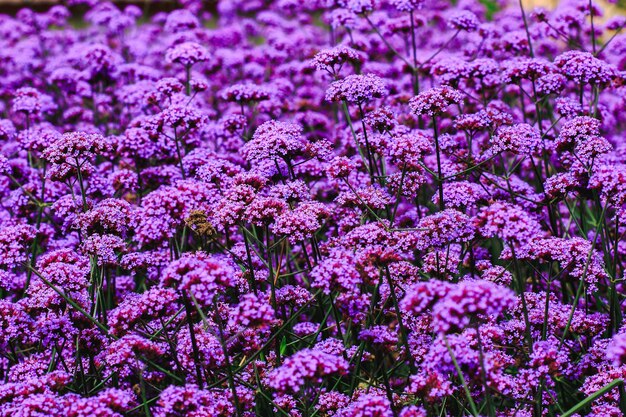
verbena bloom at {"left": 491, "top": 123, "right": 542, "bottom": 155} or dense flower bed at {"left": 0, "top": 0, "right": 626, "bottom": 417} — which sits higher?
verbena bloom at {"left": 491, "top": 123, "right": 542, "bottom": 155}

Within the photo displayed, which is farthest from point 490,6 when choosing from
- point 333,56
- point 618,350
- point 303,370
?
point 303,370

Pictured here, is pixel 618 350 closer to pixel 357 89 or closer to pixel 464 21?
pixel 357 89

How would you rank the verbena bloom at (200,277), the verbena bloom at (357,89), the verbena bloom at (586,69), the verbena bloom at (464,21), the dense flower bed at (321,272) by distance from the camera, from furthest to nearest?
1. the verbena bloom at (464,21)
2. the verbena bloom at (586,69)
3. the verbena bloom at (357,89)
4. the dense flower bed at (321,272)
5. the verbena bloom at (200,277)

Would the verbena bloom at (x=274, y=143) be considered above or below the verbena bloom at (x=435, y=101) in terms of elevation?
below

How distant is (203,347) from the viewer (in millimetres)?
4008

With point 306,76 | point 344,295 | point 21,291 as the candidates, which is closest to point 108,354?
point 344,295

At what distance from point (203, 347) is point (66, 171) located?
1.64 meters

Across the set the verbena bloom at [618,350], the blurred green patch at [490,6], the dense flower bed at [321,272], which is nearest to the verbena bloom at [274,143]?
the dense flower bed at [321,272]

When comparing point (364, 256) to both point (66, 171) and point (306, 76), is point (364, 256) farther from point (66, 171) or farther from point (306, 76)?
point (306, 76)

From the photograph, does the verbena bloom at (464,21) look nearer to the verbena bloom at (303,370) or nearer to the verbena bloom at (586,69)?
the verbena bloom at (586,69)

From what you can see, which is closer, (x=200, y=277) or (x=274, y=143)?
(x=200, y=277)

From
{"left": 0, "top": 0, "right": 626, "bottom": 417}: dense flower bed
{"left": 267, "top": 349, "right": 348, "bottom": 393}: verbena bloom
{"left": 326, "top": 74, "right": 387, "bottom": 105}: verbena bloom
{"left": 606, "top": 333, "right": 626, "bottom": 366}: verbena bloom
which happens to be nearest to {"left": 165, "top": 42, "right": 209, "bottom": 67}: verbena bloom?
{"left": 0, "top": 0, "right": 626, "bottom": 417}: dense flower bed

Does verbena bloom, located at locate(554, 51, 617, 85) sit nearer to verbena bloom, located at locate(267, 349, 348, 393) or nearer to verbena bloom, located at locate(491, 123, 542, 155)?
verbena bloom, located at locate(491, 123, 542, 155)

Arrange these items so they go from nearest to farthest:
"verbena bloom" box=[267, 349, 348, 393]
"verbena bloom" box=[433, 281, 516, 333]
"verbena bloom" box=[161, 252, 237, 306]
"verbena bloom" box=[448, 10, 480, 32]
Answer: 1. "verbena bloom" box=[433, 281, 516, 333]
2. "verbena bloom" box=[267, 349, 348, 393]
3. "verbena bloom" box=[161, 252, 237, 306]
4. "verbena bloom" box=[448, 10, 480, 32]
